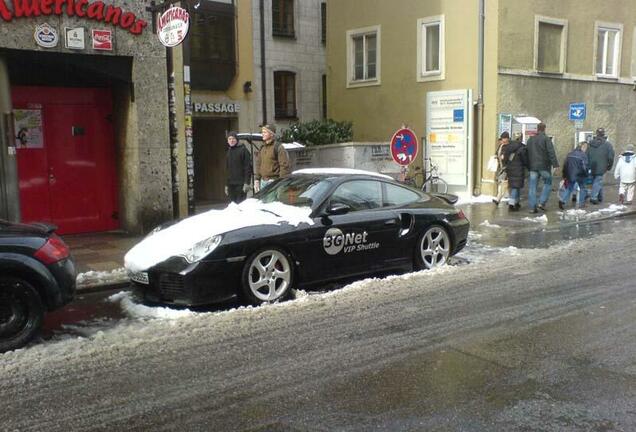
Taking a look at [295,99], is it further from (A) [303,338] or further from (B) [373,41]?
(A) [303,338]

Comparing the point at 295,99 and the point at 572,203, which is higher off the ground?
the point at 295,99

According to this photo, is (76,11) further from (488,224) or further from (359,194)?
(488,224)

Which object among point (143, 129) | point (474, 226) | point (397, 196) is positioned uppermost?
point (143, 129)

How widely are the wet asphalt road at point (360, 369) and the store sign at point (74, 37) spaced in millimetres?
6538

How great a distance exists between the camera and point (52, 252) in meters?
5.64

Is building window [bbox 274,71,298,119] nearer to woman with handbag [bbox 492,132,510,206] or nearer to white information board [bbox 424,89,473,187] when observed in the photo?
white information board [bbox 424,89,473,187]

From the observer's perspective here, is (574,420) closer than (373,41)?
Yes

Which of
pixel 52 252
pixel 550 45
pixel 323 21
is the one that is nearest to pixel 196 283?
pixel 52 252

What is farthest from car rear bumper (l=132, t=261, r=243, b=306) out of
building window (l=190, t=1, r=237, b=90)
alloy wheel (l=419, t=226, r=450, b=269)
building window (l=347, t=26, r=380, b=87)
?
building window (l=347, t=26, r=380, b=87)

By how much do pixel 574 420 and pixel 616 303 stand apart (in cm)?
304

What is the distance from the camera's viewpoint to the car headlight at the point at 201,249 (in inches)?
250

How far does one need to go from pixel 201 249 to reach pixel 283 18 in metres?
18.6

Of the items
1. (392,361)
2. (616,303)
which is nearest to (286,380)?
(392,361)

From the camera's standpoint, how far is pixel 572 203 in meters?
16.1
